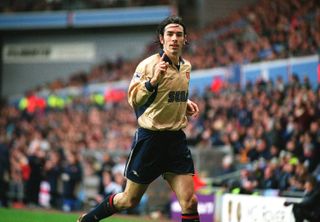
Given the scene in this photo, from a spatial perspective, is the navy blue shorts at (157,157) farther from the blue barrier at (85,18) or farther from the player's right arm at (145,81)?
the blue barrier at (85,18)

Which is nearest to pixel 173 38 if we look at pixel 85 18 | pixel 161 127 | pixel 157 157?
pixel 161 127

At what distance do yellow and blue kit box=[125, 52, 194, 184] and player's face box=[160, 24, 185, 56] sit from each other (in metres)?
0.11

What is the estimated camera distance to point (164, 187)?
55.3 feet

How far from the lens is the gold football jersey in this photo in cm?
691

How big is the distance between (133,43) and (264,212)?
80.9 ft

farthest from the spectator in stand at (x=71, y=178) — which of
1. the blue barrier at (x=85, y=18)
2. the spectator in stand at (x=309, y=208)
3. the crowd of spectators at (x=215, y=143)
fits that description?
the blue barrier at (x=85, y=18)

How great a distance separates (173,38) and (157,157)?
1203mm

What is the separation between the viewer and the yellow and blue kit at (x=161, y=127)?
6980 mm

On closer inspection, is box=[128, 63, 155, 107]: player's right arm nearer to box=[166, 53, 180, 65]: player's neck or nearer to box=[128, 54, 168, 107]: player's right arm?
box=[128, 54, 168, 107]: player's right arm

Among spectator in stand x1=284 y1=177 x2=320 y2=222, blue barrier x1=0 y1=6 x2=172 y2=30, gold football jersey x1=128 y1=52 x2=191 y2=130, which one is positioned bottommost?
spectator in stand x1=284 y1=177 x2=320 y2=222

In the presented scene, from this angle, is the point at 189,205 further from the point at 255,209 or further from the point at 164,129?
the point at 255,209

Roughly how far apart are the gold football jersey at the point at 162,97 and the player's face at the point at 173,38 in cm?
10

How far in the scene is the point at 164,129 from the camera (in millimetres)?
7078

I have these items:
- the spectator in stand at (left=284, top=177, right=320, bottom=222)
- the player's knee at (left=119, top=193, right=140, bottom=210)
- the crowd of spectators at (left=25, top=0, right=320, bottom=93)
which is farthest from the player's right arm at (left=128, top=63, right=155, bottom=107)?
the crowd of spectators at (left=25, top=0, right=320, bottom=93)
